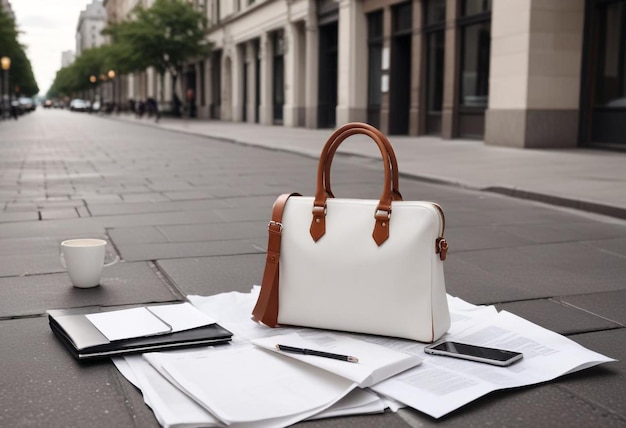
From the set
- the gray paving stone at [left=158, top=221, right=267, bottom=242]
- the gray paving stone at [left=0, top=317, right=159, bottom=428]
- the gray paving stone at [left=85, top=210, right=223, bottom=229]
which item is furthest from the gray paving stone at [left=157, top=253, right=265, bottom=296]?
the gray paving stone at [left=85, top=210, right=223, bottom=229]

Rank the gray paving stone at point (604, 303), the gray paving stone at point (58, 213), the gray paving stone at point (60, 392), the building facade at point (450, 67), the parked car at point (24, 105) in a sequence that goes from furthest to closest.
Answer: the parked car at point (24, 105) < the building facade at point (450, 67) < the gray paving stone at point (58, 213) < the gray paving stone at point (604, 303) < the gray paving stone at point (60, 392)

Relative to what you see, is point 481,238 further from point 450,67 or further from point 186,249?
point 450,67

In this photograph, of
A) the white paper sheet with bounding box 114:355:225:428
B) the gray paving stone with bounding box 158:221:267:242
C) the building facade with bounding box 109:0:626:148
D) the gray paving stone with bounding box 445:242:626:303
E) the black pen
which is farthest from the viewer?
the building facade with bounding box 109:0:626:148

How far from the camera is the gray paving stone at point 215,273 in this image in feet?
15.0

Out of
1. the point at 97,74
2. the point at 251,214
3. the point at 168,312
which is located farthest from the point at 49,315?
the point at 97,74

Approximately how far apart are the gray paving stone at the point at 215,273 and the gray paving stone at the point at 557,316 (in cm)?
157

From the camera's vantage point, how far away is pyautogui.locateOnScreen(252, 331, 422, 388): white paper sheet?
2.80 meters

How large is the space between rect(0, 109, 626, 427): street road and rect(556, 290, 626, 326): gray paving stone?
0.04 feet

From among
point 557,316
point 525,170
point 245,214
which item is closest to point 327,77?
point 525,170

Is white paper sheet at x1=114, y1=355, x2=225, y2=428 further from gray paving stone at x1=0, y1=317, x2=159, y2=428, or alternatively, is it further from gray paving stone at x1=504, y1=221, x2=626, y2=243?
gray paving stone at x1=504, y1=221, x2=626, y2=243

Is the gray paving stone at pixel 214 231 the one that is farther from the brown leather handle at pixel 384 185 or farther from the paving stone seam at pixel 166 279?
the brown leather handle at pixel 384 185

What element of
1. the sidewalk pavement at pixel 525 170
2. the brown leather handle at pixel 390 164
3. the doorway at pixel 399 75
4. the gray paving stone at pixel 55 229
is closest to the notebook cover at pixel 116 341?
the brown leather handle at pixel 390 164

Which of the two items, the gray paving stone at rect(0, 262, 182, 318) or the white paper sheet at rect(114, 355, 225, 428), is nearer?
the white paper sheet at rect(114, 355, 225, 428)

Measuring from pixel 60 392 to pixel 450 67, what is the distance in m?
18.8
